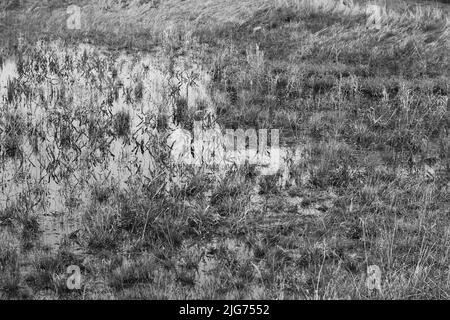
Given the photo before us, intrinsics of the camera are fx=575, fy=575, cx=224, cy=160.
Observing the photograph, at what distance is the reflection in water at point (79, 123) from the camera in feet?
21.5

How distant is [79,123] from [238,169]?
9.62 feet

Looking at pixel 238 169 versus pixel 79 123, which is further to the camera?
pixel 79 123

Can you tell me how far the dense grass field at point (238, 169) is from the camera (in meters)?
5.06

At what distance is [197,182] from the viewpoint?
→ 265 inches

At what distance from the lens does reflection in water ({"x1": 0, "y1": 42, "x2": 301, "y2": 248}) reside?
6.55 meters

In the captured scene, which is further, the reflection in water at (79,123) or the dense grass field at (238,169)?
the reflection in water at (79,123)

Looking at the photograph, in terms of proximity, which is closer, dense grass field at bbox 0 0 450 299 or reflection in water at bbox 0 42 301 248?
dense grass field at bbox 0 0 450 299

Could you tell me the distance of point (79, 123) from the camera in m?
8.71

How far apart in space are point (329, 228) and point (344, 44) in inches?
320

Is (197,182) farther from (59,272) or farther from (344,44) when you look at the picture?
(344,44)

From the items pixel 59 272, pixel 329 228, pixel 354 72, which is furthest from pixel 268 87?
pixel 59 272

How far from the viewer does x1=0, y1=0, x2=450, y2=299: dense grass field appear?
5059mm

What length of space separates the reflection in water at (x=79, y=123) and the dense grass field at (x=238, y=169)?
0.04m

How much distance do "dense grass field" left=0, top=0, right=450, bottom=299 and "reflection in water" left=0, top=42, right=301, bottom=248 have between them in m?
0.04
